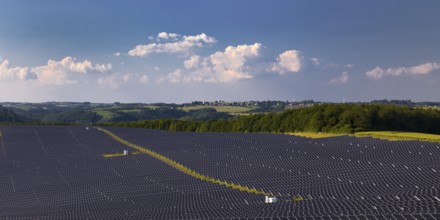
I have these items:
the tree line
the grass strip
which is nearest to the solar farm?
the grass strip

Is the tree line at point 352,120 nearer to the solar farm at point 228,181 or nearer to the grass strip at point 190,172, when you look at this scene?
the solar farm at point 228,181

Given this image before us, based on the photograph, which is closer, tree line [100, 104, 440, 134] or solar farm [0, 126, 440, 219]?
solar farm [0, 126, 440, 219]

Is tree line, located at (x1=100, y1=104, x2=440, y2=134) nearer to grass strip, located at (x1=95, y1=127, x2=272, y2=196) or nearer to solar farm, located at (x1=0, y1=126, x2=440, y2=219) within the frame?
solar farm, located at (x1=0, y1=126, x2=440, y2=219)

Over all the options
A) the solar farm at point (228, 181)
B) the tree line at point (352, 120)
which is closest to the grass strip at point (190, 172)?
the solar farm at point (228, 181)

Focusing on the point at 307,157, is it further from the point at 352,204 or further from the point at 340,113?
the point at 340,113

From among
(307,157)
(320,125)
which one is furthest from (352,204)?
(320,125)

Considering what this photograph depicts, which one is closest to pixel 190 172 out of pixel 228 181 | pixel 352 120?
pixel 228 181

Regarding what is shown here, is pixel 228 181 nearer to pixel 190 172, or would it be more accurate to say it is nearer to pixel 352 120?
pixel 190 172

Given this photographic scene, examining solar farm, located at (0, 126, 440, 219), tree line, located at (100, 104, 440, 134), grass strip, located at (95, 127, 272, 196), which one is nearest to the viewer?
solar farm, located at (0, 126, 440, 219)
